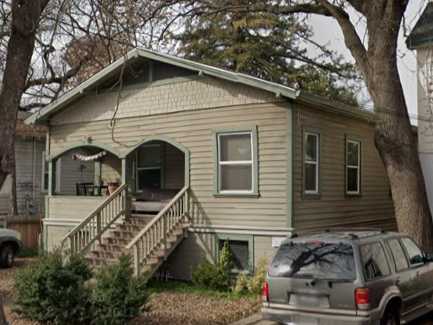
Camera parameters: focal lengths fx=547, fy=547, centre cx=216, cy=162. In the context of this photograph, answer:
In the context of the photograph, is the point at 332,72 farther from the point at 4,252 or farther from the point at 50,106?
the point at 4,252

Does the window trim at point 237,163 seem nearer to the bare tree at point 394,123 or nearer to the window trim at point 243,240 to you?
the window trim at point 243,240

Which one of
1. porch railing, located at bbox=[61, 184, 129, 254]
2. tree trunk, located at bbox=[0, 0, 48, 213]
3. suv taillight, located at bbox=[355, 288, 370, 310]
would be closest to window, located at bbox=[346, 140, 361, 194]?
porch railing, located at bbox=[61, 184, 129, 254]

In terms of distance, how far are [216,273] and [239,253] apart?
2.85 feet

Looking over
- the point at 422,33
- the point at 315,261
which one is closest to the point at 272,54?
the point at 422,33

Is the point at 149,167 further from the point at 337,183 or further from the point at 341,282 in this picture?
the point at 341,282

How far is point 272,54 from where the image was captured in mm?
29703

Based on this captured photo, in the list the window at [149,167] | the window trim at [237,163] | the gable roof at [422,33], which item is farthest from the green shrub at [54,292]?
the gable roof at [422,33]

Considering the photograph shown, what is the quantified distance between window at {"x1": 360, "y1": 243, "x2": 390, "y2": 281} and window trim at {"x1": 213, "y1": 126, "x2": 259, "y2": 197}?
5348mm

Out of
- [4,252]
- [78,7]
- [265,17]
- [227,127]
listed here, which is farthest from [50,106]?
[265,17]

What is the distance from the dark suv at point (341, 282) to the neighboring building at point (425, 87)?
9094 mm

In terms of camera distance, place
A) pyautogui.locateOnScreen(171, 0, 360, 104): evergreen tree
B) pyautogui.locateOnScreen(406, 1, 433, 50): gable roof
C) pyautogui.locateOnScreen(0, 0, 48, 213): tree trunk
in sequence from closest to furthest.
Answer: pyautogui.locateOnScreen(0, 0, 48, 213): tree trunk → pyautogui.locateOnScreen(406, 1, 433, 50): gable roof → pyautogui.locateOnScreen(171, 0, 360, 104): evergreen tree

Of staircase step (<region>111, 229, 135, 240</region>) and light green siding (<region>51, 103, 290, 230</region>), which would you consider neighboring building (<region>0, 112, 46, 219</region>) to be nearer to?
light green siding (<region>51, 103, 290, 230</region>)

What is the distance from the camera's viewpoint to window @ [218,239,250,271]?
1352 cm

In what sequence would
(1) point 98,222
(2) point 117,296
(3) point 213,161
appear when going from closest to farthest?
(2) point 117,296 → (3) point 213,161 → (1) point 98,222
